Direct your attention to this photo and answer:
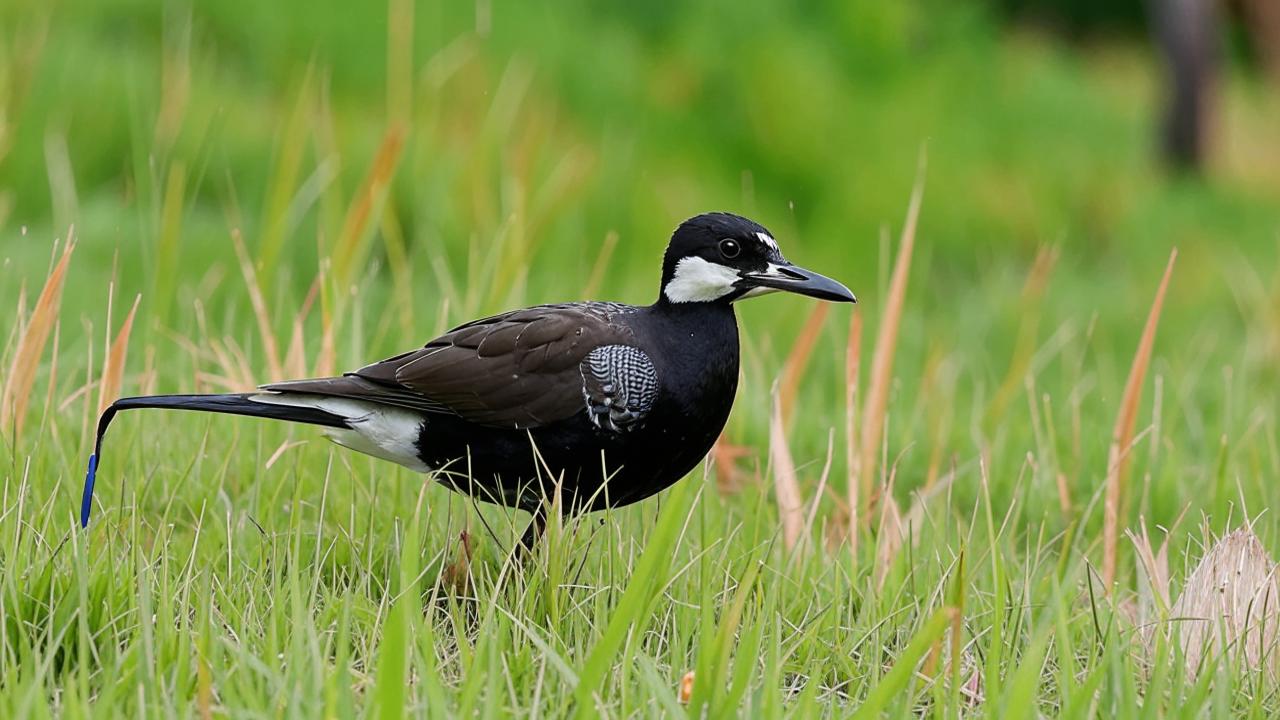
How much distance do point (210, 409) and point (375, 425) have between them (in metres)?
0.43

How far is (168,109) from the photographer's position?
5.08 metres

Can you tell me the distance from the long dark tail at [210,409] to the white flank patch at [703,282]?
909mm

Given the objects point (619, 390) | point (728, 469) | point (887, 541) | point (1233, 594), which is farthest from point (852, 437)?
point (1233, 594)

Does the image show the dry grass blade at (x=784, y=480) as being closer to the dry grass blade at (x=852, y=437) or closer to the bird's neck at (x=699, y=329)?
the dry grass blade at (x=852, y=437)

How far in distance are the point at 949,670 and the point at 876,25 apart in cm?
922

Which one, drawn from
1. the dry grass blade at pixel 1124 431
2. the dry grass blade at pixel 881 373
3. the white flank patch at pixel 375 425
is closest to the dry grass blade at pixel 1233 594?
the dry grass blade at pixel 1124 431

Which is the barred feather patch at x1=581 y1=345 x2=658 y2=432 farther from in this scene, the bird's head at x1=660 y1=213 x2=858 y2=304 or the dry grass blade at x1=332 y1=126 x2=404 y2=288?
the dry grass blade at x1=332 y1=126 x2=404 y2=288

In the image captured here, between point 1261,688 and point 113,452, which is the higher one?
point 113,452

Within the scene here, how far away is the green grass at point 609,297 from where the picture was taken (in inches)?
117

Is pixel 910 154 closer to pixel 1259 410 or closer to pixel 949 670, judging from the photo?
pixel 1259 410

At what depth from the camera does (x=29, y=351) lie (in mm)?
3732

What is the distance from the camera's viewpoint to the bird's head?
12.6ft

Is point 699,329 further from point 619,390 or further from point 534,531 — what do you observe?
point 534,531

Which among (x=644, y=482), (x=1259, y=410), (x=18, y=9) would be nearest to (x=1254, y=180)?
(x=1259, y=410)
